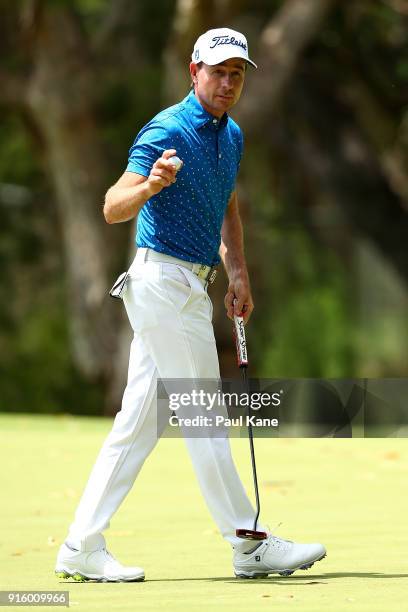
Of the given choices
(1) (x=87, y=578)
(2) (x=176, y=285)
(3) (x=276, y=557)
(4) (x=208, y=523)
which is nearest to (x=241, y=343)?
(2) (x=176, y=285)

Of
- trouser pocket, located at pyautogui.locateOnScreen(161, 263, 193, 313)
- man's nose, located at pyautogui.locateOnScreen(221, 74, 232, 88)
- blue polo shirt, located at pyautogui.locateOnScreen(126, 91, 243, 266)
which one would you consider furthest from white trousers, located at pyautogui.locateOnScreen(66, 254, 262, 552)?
man's nose, located at pyautogui.locateOnScreen(221, 74, 232, 88)

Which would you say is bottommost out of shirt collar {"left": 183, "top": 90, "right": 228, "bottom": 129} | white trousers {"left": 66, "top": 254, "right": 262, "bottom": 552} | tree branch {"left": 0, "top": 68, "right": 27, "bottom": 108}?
white trousers {"left": 66, "top": 254, "right": 262, "bottom": 552}

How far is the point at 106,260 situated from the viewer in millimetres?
22172

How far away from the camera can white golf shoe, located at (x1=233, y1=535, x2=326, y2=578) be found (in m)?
5.73

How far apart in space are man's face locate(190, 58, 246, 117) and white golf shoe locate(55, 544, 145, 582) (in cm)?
174

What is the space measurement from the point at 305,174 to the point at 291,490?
16.3 metres

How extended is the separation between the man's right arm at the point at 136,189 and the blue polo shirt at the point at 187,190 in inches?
5.3

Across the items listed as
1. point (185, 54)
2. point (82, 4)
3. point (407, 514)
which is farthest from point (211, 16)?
point (407, 514)

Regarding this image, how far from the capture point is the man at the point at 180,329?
5.65 meters

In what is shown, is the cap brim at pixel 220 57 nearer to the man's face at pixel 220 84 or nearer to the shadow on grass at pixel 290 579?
the man's face at pixel 220 84

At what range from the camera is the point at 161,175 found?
17.4 feet

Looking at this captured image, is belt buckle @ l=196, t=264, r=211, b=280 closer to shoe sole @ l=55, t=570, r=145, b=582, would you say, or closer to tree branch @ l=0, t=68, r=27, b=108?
shoe sole @ l=55, t=570, r=145, b=582

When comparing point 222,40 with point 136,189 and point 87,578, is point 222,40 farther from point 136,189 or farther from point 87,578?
point 87,578

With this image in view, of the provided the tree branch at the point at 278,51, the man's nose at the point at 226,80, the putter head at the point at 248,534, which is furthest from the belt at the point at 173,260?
the tree branch at the point at 278,51
